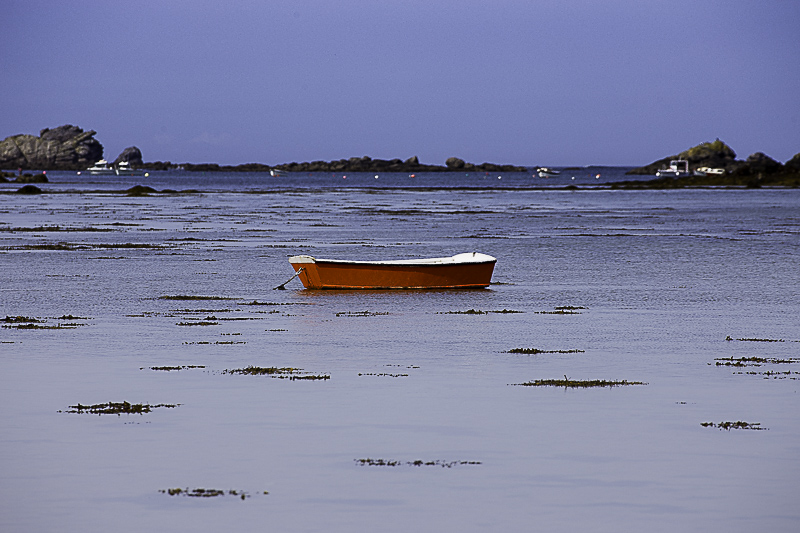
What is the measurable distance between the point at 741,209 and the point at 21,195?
65159 mm

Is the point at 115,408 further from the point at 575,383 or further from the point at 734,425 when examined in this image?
the point at 734,425

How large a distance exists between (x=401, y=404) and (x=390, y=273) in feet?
46.5

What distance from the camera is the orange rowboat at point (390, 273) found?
27828mm

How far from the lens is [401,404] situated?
1378cm

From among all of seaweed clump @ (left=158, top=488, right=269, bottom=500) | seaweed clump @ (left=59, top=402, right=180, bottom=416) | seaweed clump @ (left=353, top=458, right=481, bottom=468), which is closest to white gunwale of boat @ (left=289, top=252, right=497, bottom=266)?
seaweed clump @ (left=59, top=402, right=180, bottom=416)

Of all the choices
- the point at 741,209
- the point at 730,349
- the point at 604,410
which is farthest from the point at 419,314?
the point at 741,209

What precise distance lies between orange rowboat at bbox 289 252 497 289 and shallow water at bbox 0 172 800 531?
25.6 inches

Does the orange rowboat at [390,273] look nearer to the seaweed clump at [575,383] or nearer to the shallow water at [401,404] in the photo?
the shallow water at [401,404]

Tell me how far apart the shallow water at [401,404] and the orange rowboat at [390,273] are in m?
0.65

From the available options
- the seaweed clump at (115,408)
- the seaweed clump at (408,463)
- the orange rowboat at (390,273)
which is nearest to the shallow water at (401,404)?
the seaweed clump at (408,463)

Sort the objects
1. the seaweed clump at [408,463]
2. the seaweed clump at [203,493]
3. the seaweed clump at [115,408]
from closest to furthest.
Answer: the seaweed clump at [203,493], the seaweed clump at [408,463], the seaweed clump at [115,408]

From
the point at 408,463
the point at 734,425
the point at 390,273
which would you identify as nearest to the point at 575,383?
the point at 734,425

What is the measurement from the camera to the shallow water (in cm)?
964

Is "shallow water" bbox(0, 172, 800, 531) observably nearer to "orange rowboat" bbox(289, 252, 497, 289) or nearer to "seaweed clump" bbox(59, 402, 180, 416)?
"seaweed clump" bbox(59, 402, 180, 416)
